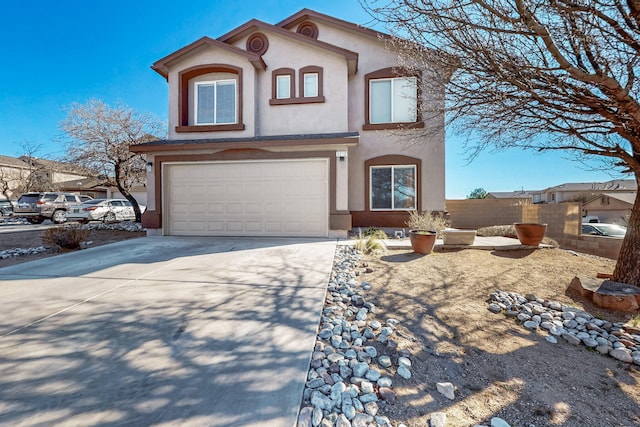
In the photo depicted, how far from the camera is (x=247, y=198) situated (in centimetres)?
889

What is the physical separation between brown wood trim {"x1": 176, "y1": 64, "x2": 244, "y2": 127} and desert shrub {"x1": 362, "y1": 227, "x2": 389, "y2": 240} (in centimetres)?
581

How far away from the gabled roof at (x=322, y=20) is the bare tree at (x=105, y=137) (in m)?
8.24

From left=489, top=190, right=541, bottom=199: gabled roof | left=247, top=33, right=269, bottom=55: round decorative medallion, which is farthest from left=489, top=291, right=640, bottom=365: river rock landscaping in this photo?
left=489, top=190, right=541, bottom=199: gabled roof

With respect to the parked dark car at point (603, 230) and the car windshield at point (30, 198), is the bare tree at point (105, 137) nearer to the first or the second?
the car windshield at point (30, 198)

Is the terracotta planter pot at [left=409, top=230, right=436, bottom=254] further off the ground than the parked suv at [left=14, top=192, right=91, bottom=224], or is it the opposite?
the parked suv at [left=14, top=192, right=91, bottom=224]

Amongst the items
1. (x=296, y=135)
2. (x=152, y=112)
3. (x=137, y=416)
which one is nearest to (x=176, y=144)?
(x=296, y=135)

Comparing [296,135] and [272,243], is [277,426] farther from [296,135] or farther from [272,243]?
[296,135]

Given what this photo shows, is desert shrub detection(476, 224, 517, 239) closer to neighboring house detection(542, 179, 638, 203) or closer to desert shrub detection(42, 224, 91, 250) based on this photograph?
desert shrub detection(42, 224, 91, 250)

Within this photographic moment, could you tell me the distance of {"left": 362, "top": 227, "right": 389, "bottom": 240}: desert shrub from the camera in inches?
329

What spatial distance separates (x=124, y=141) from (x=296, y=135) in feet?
28.0

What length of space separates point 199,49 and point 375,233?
8916 mm

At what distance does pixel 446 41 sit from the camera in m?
4.43

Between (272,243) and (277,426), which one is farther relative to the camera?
(272,243)

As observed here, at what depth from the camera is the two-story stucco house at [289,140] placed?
8.74 metres
